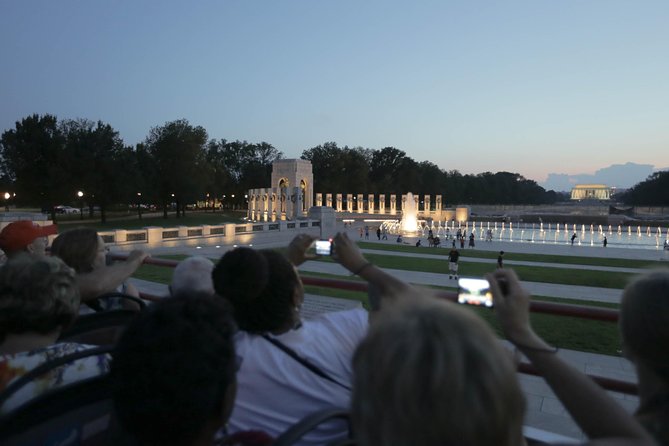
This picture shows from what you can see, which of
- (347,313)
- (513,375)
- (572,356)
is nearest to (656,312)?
(513,375)

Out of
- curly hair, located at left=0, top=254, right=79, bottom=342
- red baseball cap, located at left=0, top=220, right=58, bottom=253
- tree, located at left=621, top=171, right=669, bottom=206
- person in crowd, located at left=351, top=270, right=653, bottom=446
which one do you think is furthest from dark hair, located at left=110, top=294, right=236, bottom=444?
tree, located at left=621, top=171, right=669, bottom=206

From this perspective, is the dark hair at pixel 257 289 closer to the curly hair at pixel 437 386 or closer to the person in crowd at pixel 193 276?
the person in crowd at pixel 193 276

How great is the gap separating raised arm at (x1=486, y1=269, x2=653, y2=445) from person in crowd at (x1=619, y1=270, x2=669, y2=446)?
0.37 meters

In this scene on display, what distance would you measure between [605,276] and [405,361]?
82.3 ft

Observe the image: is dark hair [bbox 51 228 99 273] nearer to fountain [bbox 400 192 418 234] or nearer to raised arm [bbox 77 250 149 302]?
raised arm [bbox 77 250 149 302]

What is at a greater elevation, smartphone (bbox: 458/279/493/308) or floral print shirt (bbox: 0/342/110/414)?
smartphone (bbox: 458/279/493/308)

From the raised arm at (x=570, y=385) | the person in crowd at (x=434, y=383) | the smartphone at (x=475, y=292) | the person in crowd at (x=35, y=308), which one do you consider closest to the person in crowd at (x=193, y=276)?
the person in crowd at (x=35, y=308)

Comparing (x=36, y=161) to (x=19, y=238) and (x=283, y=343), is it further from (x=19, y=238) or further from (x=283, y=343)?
(x=283, y=343)

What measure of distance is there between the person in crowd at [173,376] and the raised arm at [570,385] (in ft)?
3.41

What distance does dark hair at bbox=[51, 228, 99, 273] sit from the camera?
3.94m

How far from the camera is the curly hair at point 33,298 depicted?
2.32 metres

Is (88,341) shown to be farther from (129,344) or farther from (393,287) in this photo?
(393,287)

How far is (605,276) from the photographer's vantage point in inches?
893

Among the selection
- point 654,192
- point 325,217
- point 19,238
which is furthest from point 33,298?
point 654,192
